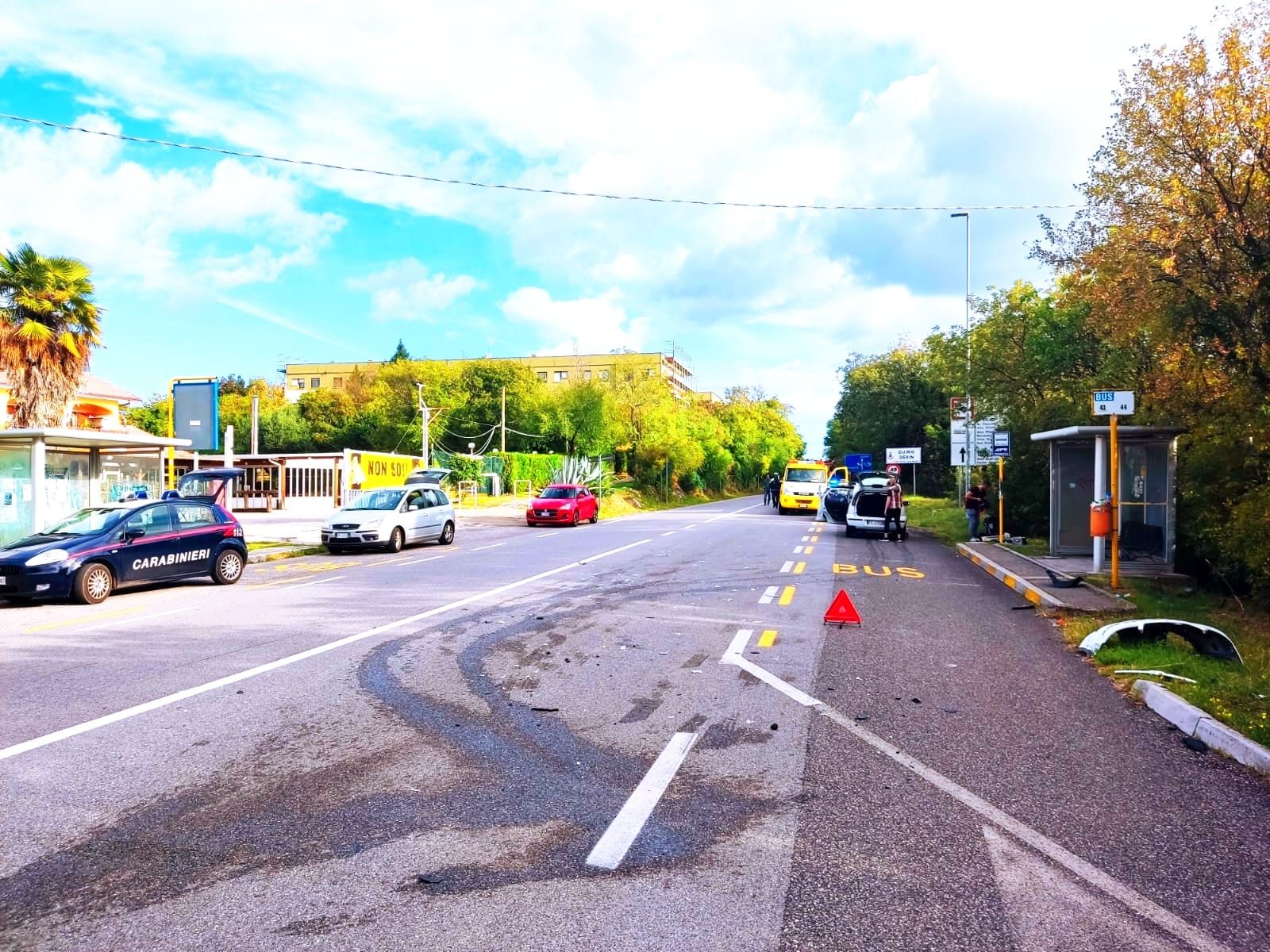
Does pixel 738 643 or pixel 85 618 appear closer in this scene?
pixel 738 643

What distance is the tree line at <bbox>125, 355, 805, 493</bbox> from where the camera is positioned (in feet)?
200

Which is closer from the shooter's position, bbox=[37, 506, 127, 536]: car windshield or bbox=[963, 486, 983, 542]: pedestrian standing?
bbox=[37, 506, 127, 536]: car windshield

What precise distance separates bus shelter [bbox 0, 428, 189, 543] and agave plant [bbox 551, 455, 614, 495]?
96.2 feet

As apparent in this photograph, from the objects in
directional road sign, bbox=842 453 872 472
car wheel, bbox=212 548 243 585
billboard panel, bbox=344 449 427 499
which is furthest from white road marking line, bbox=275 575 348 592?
directional road sign, bbox=842 453 872 472

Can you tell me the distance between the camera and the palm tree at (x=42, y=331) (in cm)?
2375

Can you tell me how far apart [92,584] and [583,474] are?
38.1m

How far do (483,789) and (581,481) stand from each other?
4495 cm

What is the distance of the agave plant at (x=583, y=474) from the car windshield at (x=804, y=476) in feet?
38.1

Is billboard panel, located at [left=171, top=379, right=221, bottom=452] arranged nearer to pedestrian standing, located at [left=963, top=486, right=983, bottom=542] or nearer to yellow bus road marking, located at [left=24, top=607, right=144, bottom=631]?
yellow bus road marking, located at [left=24, top=607, right=144, bottom=631]

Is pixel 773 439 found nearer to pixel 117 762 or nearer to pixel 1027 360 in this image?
pixel 1027 360

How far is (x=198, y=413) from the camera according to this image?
832 inches

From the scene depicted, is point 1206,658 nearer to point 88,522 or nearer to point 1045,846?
Result: point 1045,846

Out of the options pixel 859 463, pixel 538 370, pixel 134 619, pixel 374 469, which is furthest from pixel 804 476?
pixel 538 370

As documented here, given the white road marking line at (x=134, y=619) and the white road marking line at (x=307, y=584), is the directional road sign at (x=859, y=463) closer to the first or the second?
the white road marking line at (x=307, y=584)
